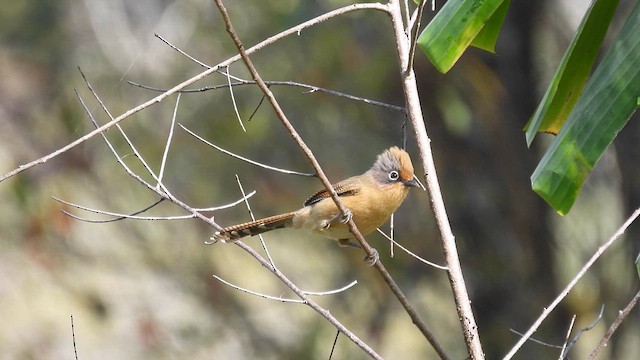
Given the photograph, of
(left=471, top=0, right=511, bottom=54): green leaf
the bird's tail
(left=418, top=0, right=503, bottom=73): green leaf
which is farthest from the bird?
(left=418, top=0, right=503, bottom=73): green leaf

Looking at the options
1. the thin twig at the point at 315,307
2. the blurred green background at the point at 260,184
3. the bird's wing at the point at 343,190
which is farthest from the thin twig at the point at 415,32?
the blurred green background at the point at 260,184

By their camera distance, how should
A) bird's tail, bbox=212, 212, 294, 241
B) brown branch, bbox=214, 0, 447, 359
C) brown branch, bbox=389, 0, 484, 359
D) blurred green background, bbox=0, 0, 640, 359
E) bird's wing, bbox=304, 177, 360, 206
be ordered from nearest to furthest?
brown branch, bbox=214, 0, 447, 359, brown branch, bbox=389, 0, 484, 359, bird's tail, bbox=212, 212, 294, 241, bird's wing, bbox=304, 177, 360, 206, blurred green background, bbox=0, 0, 640, 359

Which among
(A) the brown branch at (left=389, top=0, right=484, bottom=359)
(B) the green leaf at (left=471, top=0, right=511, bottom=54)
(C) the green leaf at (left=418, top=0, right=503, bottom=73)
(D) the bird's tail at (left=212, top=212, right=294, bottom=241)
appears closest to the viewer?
(A) the brown branch at (left=389, top=0, right=484, bottom=359)

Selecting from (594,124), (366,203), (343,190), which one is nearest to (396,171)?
(366,203)

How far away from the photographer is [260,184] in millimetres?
8148

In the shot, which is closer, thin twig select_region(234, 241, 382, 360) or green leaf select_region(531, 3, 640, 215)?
thin twig select_region(234, 241, 382, 360)

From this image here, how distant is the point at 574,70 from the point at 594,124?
1.83 ft

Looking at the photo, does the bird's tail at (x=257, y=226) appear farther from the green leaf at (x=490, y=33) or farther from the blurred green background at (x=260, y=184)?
the blurred green background at (x=260, y=184)

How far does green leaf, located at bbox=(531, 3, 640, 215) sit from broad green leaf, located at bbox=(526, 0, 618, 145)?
0.75ft

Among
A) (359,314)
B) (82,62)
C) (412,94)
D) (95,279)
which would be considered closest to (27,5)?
(82,62)

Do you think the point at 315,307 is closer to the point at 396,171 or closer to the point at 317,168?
the point at 317,168

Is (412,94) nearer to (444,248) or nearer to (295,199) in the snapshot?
Answer: (444,248)

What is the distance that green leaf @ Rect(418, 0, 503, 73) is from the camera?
3.27 meters

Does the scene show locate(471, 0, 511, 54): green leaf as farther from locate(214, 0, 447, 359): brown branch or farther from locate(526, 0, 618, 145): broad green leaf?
locate(214, 0, 447, 359): brown branch
